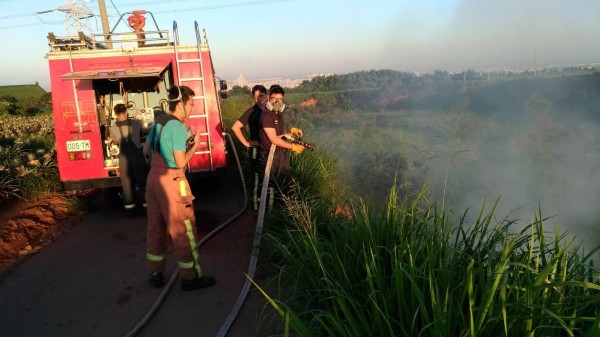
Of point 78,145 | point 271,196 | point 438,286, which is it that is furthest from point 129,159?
point 438,286

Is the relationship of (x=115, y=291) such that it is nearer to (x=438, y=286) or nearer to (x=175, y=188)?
(x=175, y=188)

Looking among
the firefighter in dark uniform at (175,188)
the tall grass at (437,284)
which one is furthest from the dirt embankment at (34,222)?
the tall grass at (437,284)

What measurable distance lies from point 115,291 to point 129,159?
9.47ft

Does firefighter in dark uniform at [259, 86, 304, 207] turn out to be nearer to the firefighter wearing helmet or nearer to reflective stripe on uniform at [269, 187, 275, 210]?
reflective stripe on uniform at [269, 187, 275, 210]

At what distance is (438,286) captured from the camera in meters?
2.46

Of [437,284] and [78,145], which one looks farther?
[78,145]

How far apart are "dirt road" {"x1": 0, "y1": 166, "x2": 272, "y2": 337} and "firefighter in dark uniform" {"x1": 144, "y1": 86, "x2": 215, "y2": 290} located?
326mm

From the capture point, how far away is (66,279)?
4.56 metres

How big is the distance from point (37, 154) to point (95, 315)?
766 centimetres

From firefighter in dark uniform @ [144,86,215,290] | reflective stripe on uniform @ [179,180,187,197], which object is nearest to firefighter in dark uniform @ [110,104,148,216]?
firefighter in dark uniform @ [144,86,215,290]

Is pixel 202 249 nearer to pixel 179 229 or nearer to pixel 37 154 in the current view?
pixel 179 229

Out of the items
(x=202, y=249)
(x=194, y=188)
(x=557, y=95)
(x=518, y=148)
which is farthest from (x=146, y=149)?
(x=557, y=95)

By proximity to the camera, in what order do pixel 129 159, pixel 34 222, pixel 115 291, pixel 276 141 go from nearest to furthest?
1. pixel 115 291
2. pixel 276 141
3. pixel 34 222
4. pixel 129 159

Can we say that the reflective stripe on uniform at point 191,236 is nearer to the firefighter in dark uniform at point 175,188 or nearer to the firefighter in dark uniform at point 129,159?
the firefighter in dark uniform at point 175,188
